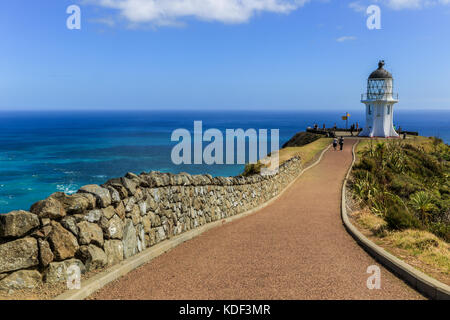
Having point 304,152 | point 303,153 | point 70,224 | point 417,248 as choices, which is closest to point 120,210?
point 70,224

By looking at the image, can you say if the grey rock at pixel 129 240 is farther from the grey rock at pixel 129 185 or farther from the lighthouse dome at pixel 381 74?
the lighthouse dome at pixel 381 74

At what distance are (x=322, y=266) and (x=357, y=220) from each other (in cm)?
547

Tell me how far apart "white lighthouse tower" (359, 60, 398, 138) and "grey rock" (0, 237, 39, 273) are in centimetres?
4914

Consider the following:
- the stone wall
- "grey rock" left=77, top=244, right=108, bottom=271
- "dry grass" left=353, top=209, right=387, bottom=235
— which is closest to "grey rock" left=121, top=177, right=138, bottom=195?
the stone wall

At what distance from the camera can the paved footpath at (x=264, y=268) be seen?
5957mm

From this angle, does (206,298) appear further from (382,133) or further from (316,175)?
(382,133)

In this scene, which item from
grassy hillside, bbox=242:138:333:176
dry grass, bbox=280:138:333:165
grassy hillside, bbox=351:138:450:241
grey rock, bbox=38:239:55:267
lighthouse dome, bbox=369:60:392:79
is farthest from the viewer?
lighthouse dome, bbox=369:60:392:79

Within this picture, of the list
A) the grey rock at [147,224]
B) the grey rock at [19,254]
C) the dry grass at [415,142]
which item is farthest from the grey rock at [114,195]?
the dry grass at [415,142]

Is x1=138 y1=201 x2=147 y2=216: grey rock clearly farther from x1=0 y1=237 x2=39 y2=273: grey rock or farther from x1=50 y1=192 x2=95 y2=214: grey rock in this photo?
x1=0 y1=237 x2=39 y2=273: grey rock

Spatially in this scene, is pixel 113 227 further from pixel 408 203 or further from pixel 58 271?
pixel 408 203

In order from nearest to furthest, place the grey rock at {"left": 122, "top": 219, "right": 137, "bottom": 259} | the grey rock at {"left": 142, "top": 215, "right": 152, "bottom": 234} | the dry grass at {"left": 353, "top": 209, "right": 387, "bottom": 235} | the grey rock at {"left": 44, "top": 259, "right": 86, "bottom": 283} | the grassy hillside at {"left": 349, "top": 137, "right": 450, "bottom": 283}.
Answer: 1. the grey rock at {"left": 44, "top": 259, "right": 86, "bottom": 283}
2. the grey rock at {"left": 122, "top": 219, "right": 137, "bottom": 259}
3. the grey rock at {"left": 142, "top": 215, "right": 152, "bottom": 234}
4. the grassy hillside at {"left": 349, "top": 137, "right": 450, "bottom": 283}
5. the dry grass at {"left": 353, "top": 209, "right": 387, "bottom": 235}

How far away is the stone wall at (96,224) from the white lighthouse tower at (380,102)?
43.4 m

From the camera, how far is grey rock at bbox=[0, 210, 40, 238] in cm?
495

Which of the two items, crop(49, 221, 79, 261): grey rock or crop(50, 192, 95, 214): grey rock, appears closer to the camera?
crop(49, 221, 79, 261): grey rock
